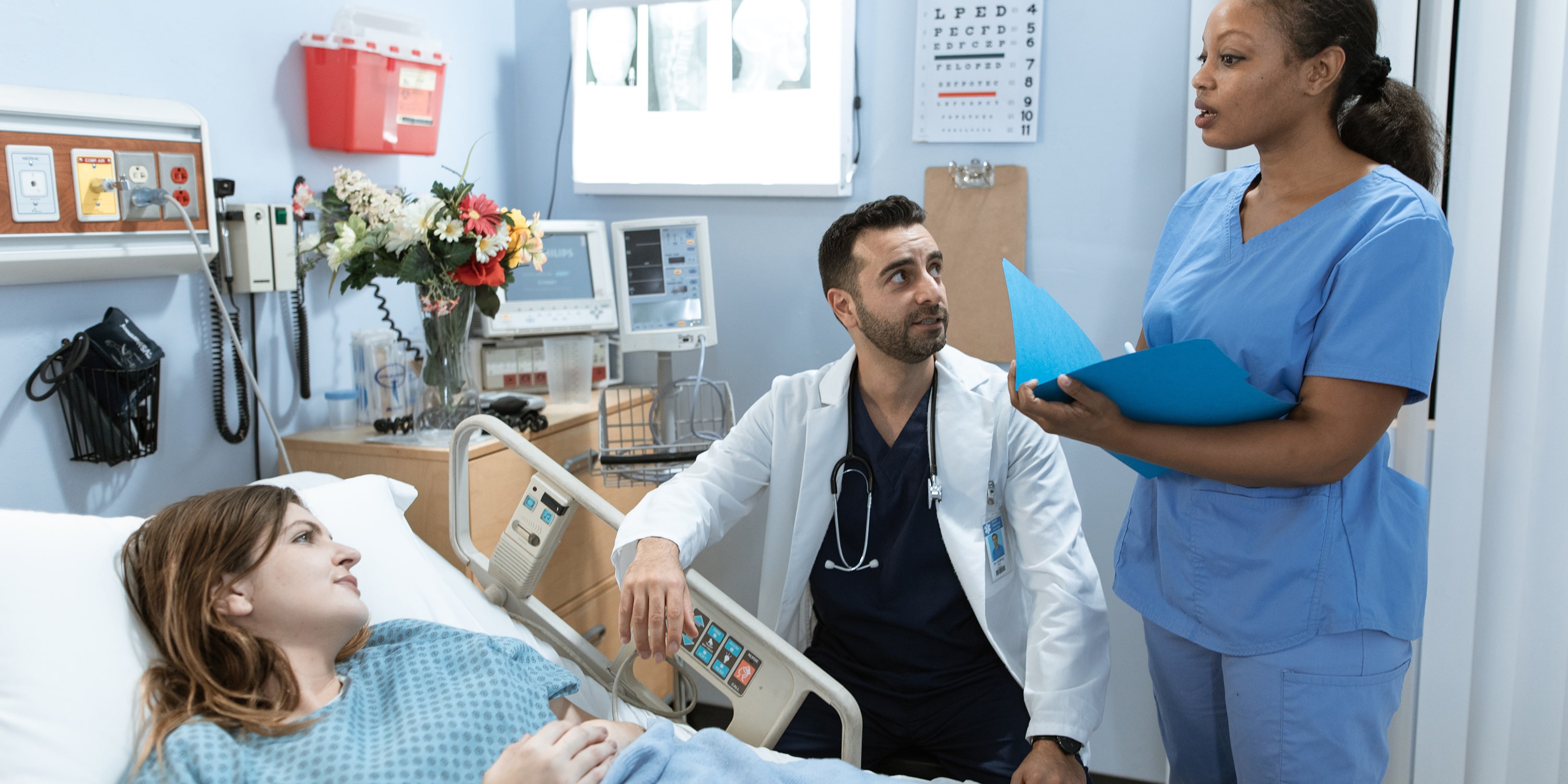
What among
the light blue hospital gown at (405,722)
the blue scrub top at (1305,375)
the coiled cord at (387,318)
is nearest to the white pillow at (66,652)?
the light blue hospital gown at (405,722)

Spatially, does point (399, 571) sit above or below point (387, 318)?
below

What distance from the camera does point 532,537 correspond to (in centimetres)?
186

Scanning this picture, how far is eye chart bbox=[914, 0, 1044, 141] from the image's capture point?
249 cm

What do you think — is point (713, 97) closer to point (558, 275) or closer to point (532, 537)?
point (558, 275)

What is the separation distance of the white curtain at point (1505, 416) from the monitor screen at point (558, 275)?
1904 millimetres

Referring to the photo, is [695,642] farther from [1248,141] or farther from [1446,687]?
[1446,687]

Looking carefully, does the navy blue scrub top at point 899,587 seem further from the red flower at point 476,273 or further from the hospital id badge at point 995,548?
the red flower at point 476,273

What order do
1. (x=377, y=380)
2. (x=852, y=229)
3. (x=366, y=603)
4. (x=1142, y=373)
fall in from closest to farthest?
1. (x=1142, y=373)
2. (x=366, y=603)
3. (x=852, y=229)
4. (x=377, y=380)

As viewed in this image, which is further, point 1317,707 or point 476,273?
point 476,273

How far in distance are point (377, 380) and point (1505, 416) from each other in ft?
7.20

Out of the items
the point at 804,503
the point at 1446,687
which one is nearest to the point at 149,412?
the point at 804,503

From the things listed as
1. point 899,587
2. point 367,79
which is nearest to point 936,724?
point 899,587

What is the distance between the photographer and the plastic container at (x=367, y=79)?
224 cm

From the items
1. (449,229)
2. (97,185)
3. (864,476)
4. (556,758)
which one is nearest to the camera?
(556,758)
